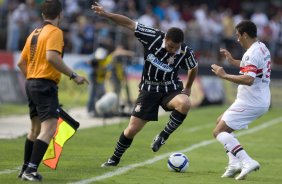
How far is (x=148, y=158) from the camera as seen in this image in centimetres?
1271

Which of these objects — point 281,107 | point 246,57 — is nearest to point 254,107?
point 246,57

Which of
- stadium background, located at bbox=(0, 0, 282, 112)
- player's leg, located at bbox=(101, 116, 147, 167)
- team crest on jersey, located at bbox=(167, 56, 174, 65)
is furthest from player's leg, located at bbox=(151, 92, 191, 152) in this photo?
stadium background, located at bbox=(0, 0, 282, 112)

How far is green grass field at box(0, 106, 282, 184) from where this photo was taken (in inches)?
405

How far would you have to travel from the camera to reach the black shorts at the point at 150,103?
11.5 meters

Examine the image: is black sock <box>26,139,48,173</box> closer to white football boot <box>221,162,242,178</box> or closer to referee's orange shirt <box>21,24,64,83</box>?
referee's orange shirt <box>21,24,64,83</box>

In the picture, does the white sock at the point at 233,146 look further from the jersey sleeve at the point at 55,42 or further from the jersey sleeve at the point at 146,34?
the jersey sleeve at the point at 55,42

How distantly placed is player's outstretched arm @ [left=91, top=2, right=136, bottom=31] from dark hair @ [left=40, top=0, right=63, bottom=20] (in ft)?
3.83

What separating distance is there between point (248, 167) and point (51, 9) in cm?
311

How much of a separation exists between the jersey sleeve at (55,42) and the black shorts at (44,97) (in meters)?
0.44

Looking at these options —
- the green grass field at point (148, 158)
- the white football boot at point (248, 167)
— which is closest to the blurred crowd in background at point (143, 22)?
the green grass field at point (148, 158)

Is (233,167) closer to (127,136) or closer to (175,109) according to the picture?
(175,109)

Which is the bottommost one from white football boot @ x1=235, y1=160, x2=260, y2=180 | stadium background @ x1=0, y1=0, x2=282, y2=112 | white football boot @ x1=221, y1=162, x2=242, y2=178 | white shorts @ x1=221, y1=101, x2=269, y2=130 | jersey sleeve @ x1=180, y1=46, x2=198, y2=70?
stadium background @ x1=0, y1=0, x2=282, y2=112

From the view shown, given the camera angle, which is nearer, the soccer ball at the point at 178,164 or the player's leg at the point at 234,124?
the player's leg at the point at 234,124

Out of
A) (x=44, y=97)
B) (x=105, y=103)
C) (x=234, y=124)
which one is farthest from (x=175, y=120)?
(x=105, y=103)
